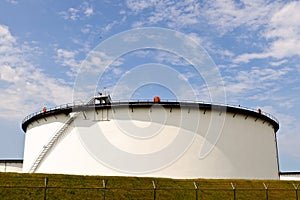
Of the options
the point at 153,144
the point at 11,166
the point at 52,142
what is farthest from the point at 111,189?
the point at 11,166

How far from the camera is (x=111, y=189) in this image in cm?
2275

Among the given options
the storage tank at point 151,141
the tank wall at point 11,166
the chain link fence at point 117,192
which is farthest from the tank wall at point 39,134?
the chain link fence at point 117,192

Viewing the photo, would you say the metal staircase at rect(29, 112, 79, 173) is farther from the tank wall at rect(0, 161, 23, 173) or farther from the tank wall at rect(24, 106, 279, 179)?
the tank wall at rect(0, 161, 23, 173)

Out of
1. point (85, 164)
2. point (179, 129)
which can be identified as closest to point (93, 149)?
point (85, 164)

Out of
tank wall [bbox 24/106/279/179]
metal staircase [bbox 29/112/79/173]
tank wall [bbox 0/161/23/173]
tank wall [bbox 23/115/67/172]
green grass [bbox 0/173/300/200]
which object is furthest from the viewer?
tank wall [bbox 0/161/23/173]

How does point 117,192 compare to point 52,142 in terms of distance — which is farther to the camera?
point 52,142

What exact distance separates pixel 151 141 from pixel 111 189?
32.4 feet

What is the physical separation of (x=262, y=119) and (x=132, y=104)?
14070 mm

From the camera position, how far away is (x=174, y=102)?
33.0 metres

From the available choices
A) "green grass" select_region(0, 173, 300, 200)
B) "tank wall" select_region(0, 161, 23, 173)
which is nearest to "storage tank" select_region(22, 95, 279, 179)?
"green grass" select_region(0, 173, 300, 200)

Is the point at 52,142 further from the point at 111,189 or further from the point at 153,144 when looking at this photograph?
the point at 111,189

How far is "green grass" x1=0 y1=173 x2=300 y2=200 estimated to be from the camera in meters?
20.3

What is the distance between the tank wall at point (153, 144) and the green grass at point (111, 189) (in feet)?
13.2

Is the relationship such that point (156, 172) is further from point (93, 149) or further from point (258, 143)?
point (258, 143)
